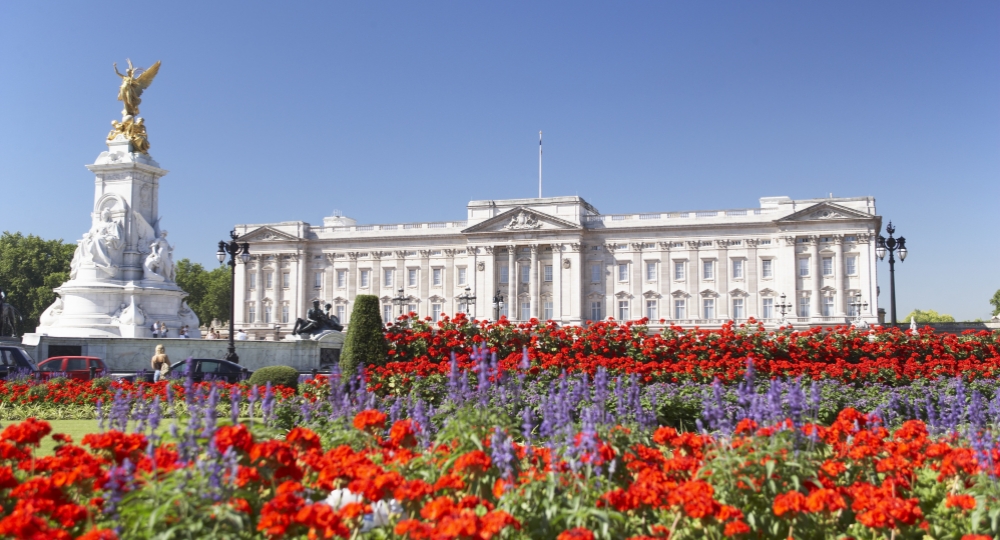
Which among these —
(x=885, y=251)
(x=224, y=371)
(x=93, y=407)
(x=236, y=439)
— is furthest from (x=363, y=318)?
(x=885, y=251)

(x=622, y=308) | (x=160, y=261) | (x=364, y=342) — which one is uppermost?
(x=160, y=261)

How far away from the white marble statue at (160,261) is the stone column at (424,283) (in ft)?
149

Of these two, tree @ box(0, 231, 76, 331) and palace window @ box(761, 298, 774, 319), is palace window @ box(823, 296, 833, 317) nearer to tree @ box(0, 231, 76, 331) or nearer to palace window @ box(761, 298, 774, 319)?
palace window @ box(761, 298, 774, 319)

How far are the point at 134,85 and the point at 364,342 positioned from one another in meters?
19.3

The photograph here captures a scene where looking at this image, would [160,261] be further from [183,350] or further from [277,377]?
[277,377]

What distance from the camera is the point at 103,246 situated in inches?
1052

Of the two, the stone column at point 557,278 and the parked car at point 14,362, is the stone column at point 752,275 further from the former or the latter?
the parked car at point 14,362

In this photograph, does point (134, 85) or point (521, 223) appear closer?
point (134, 85)

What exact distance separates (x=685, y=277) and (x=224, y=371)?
5308 centimetres

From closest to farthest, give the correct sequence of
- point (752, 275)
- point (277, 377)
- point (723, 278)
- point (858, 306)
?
point (277, 377), point (858, 306), point (752, 275), point (723, 278)

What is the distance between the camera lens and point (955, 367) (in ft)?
47.3

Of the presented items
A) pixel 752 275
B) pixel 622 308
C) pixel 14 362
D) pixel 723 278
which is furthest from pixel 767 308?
pixel 14 362

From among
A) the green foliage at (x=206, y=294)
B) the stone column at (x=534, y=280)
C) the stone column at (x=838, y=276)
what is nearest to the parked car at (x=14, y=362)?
the stone column at (x=534, y=280)

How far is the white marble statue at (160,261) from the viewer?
89.0ft
